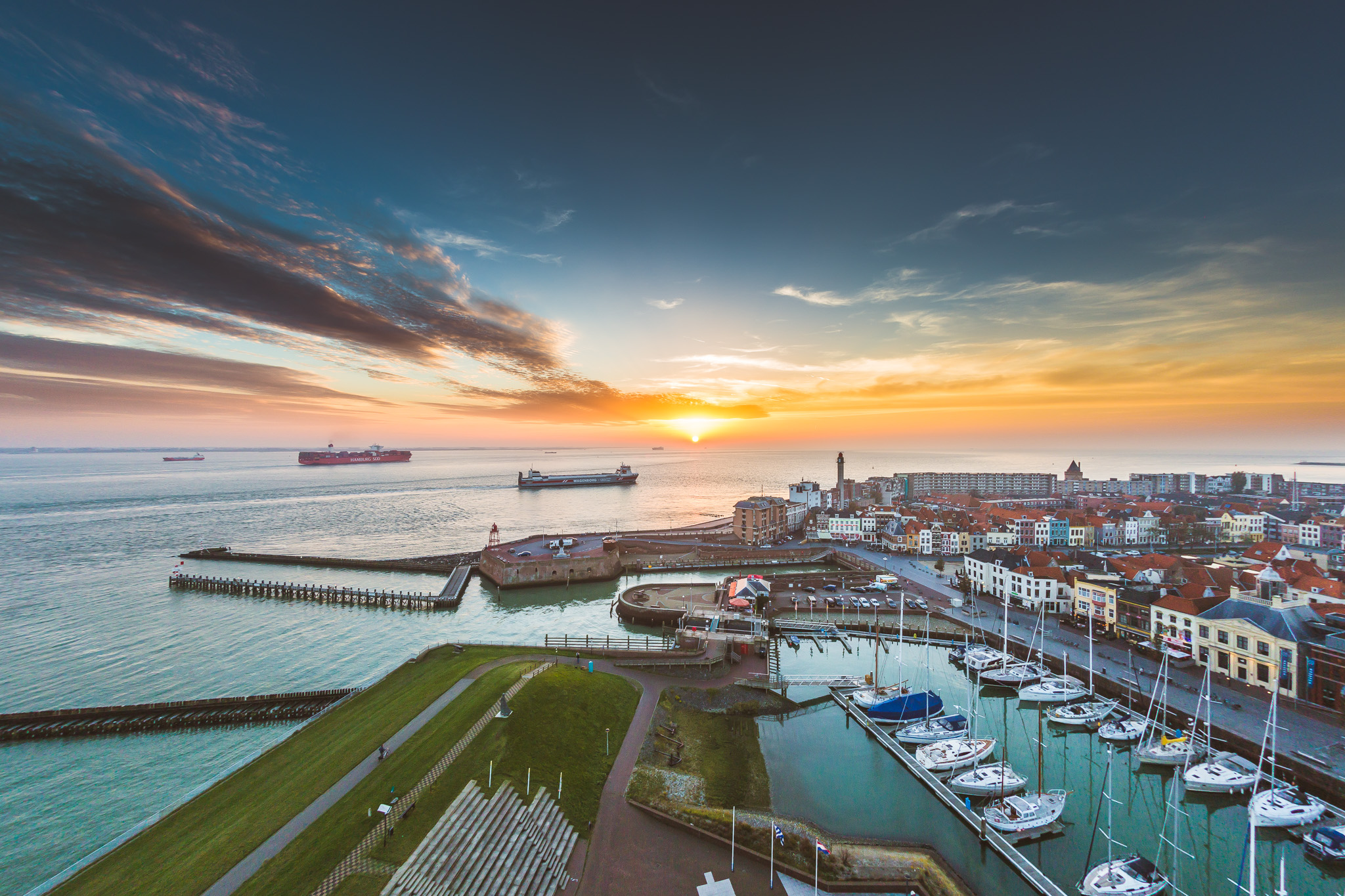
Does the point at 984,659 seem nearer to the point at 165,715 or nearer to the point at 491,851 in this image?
the point at 491,851

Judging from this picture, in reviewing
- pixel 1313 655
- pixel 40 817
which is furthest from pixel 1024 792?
pixel 40 817

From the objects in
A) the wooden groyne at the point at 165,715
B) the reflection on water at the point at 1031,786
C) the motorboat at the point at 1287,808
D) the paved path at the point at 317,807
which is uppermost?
the paved path at the point at 317,807

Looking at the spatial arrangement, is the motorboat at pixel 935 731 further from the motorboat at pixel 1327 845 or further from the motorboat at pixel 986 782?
the motorboat at pixel 1327 845

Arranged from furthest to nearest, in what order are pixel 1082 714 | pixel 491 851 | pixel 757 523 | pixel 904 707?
pixel 757 523
pixel 904 707
pixel 1082 714
pixel 491 851

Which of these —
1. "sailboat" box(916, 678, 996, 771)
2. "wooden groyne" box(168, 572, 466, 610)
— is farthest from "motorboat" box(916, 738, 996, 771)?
"wooden groyne" box(168, 572, 466, 610)

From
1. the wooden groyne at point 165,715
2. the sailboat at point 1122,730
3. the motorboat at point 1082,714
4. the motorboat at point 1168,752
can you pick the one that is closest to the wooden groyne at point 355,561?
the wooden groyne at point 165,715

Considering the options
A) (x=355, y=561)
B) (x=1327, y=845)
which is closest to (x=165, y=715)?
(x=355, y=561)

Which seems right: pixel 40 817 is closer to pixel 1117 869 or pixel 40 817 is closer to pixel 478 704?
pixel 478 704
